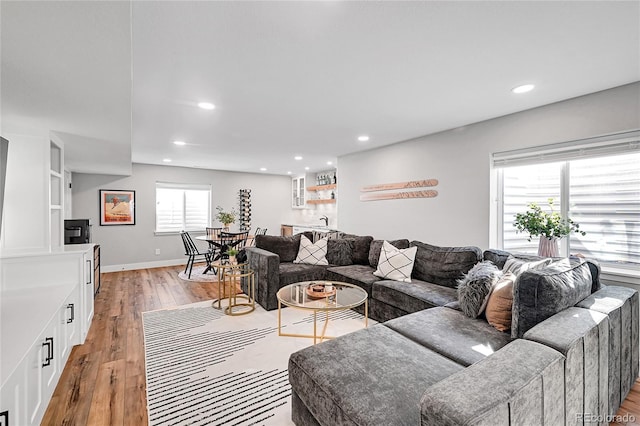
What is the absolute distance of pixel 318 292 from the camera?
2.85 metres

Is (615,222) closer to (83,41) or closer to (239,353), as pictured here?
(239,353)

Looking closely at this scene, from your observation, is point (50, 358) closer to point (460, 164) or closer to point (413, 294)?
point (413, 294)

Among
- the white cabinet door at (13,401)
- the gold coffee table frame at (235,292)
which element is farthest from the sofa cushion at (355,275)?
the white cabinet door at (13,401)

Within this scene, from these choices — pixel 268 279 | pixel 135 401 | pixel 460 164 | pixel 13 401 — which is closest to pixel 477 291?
pixel 460 164

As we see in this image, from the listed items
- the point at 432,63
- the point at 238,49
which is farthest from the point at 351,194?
the point at 238,49

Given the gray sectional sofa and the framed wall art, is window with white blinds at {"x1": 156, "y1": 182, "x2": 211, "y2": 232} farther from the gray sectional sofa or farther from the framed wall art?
the gray sectional sofa

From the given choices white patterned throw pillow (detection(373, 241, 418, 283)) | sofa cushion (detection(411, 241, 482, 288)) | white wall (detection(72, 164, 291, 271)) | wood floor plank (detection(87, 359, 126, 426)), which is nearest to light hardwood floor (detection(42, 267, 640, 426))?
wood floor plank (detection(87, 359, 126, 426))

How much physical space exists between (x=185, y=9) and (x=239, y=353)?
8.46 feet

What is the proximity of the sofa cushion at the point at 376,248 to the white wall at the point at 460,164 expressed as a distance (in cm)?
40

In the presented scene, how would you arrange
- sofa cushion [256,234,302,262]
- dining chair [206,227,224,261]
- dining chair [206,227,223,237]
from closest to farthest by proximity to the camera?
1. sofa cushion [256,234,302,262]
2. dining chair [206,227,224,261]
3. dining chair [206,227,223,237]

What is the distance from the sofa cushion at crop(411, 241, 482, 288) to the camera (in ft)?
10.3

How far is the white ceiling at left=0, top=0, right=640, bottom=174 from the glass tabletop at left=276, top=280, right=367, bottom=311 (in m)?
1.87

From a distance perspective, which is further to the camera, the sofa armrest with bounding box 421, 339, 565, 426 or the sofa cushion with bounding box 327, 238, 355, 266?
the sofa cushion with bounding box 327, 238, 355, 266

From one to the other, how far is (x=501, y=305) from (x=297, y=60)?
225 centimetres
